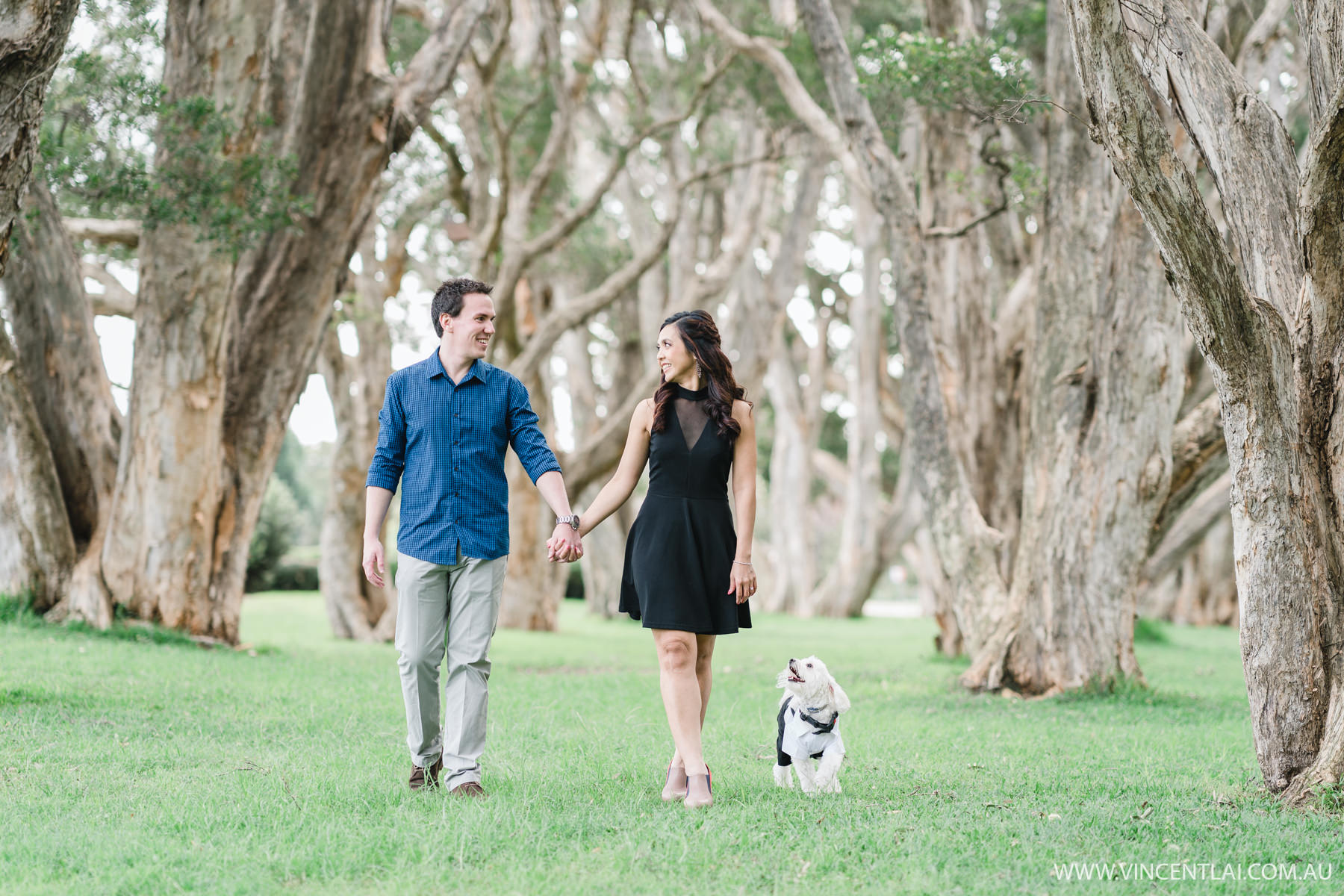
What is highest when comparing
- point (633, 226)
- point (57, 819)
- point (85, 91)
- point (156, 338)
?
point (633, 226)

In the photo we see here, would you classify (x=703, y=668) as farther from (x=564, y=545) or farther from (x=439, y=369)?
(x=439, y=369)

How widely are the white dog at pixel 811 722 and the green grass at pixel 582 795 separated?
0.12 meters

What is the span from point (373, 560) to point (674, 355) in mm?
1452

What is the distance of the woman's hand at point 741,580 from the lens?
4453 millimetres

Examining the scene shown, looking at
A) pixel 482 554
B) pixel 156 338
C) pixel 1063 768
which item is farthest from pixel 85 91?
pixel 1063 768

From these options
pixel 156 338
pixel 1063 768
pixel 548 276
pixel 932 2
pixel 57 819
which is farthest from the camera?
pixel 548 276

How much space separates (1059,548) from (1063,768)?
339cm

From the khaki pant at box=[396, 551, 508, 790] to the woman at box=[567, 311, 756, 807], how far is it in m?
0.56

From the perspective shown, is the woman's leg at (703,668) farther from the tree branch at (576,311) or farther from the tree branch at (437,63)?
the tree branch at (576,311)

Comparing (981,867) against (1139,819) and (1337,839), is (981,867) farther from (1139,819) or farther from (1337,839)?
(1337,839)

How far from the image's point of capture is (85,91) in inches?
357

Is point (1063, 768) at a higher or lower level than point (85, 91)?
lower

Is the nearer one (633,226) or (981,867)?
(981,867)

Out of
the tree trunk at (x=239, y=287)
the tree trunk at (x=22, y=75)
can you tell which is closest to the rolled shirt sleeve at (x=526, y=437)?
the tree trunk at (x=22, y=75)
